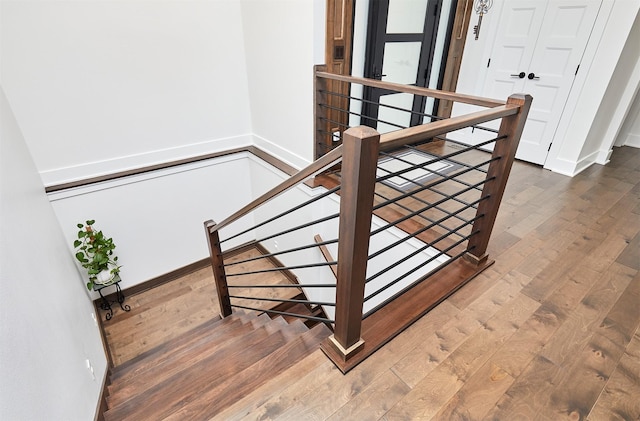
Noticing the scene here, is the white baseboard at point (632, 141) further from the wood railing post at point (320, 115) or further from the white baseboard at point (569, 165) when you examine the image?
the wood railing post at point (320, 115)

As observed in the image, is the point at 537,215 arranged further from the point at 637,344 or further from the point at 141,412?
the point at 141,412

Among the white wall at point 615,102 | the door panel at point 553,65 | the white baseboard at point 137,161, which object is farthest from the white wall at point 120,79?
the white wall at point 615,102

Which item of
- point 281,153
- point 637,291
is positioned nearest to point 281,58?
point 281,153

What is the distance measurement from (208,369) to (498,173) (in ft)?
6.39

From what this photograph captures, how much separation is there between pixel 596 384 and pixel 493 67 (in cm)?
338

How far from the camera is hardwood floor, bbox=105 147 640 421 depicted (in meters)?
1.26

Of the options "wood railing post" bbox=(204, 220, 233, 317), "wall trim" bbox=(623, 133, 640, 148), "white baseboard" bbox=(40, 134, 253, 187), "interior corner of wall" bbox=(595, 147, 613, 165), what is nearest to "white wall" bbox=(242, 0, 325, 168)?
"white baseboard" bbox=(40, 134, 253, 187)

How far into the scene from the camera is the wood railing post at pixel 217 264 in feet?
7.85

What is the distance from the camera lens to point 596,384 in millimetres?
1336

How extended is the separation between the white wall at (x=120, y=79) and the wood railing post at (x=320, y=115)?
0.92 feet

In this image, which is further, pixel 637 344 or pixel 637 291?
pixel 637 291

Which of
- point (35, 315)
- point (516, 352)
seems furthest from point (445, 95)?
point (35, 315)

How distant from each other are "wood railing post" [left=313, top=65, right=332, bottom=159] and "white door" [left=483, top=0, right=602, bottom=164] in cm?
214

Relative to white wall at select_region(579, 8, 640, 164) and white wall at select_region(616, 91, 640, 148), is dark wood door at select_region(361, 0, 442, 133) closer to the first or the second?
white wall at select_region(579, 8, 640, 164)
